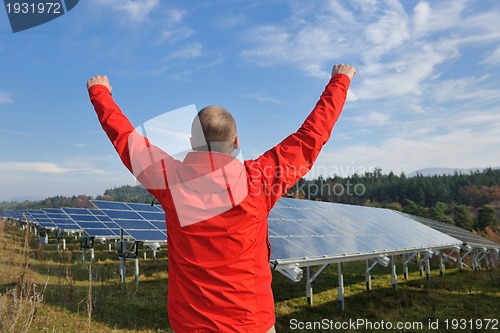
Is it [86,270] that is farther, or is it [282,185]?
[86,270]

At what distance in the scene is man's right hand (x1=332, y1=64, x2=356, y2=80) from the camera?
2.19 metres

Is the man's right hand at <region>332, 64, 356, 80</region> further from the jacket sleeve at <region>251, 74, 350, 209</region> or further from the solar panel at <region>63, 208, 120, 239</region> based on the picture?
the solar panel at <region>63, 208, 120, 239</region>

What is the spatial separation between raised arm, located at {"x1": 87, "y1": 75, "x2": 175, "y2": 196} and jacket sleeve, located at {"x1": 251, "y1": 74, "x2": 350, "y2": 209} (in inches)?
19.5

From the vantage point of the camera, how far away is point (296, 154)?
1.95 m

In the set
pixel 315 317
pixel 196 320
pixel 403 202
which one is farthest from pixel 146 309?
pixel 403 202

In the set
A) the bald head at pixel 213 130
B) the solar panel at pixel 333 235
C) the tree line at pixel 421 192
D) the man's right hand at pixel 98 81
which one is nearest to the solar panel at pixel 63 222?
the solar panel at pixel 333 235

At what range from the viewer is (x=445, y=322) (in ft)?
32.0

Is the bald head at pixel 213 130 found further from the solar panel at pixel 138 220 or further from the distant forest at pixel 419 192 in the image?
the distant forest at pixel 419 192

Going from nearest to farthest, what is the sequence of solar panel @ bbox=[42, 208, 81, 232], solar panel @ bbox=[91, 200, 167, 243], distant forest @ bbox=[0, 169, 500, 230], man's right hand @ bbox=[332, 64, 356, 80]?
man's right hand @ bbox=[332, 64, 356, 80] < solar panel @ bbox=[91, 200, 167, 243] < solar panel @ bbox=[42, 208, 81, 232] < distant forest @ bbox=[0, 169, 500, 230]

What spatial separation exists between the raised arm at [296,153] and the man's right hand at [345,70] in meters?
0.22

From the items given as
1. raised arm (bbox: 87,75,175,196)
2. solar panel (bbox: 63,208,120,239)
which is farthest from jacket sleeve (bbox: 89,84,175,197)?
solar panel (bbox: 63,208,120,239)

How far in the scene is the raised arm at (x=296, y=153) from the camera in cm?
196

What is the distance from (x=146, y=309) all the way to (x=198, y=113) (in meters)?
9.06

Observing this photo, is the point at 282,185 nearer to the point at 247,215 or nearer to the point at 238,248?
the point at 247,215
